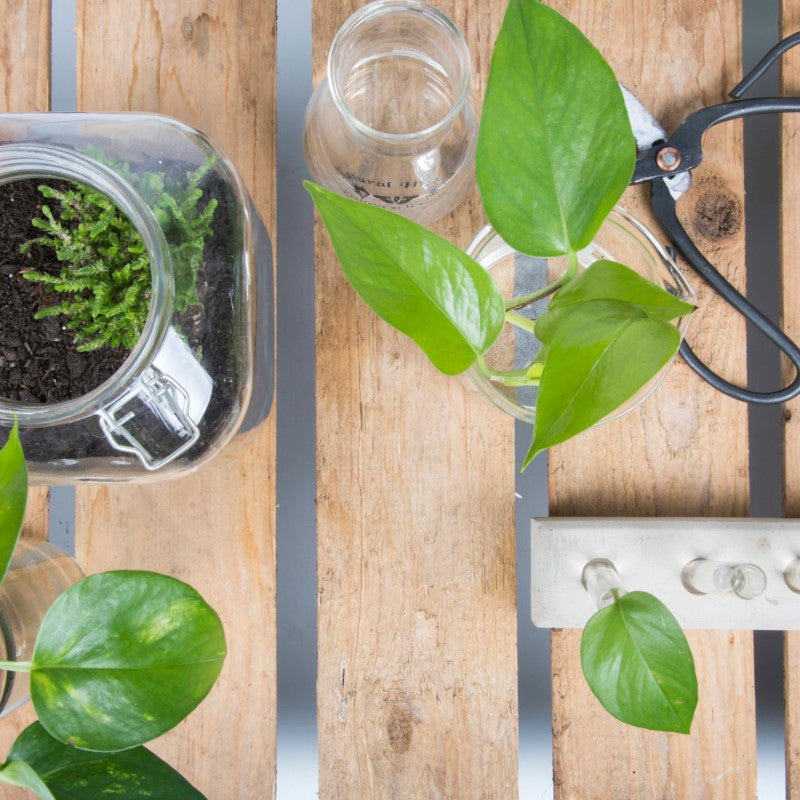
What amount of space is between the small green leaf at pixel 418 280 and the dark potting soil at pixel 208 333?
115 mm

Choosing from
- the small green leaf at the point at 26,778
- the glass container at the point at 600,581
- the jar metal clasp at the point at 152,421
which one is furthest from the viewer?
the glass container at the point at 600,581

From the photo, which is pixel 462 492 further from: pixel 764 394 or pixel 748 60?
pixel 748 60

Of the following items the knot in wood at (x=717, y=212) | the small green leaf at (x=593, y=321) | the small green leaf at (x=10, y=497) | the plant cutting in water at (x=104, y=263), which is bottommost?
the small green leaf at (x=10, y=497)

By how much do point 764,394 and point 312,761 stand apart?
526mm

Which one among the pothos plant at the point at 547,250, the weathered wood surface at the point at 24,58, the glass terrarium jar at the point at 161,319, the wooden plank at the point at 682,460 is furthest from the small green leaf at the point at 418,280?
the weathered wood surface at the point at 24,58

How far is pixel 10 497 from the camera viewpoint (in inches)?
13.1

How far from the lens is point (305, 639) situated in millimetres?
756

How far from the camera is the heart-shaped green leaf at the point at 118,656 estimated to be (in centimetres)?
34

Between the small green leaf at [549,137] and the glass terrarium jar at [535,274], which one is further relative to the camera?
the glass terrarium jar at [535,274]

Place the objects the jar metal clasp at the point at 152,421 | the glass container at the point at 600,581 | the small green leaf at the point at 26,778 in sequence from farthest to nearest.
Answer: the glass container at the point at 600,581
the jar metal clasp at the point at 152,421
the small green leaf at the point at 26,778

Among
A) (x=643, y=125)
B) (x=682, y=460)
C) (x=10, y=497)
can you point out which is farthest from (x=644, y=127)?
(x=10, y=497)

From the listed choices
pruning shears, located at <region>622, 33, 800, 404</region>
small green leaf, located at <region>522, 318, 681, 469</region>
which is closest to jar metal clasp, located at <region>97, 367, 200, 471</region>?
small green leaf, located at <region>522, 318, 681, 469</region>

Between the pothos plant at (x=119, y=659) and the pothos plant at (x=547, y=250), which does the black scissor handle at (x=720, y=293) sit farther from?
the pothos plant at (x=119, y=659)

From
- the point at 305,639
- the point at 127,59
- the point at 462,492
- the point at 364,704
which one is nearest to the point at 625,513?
the point at 462,492
